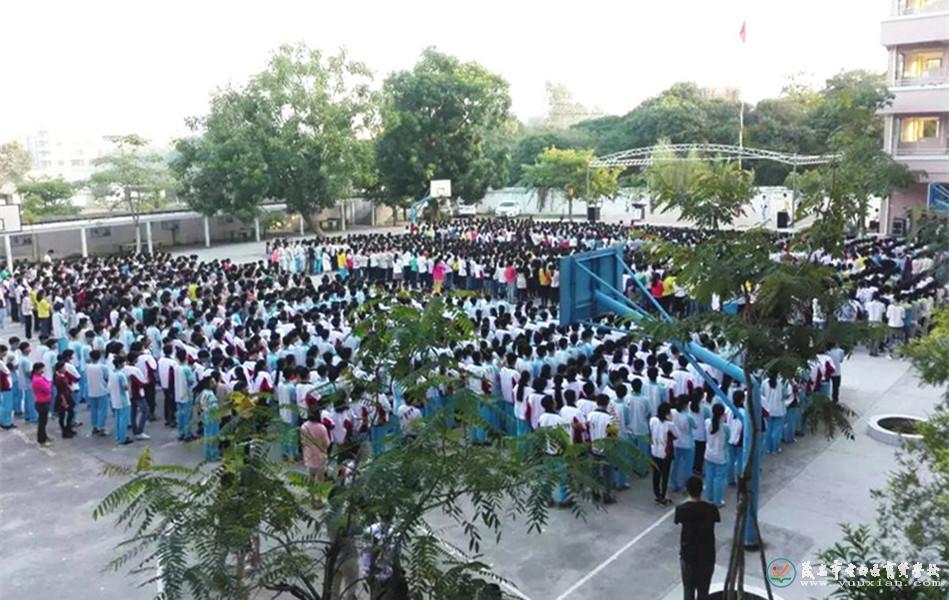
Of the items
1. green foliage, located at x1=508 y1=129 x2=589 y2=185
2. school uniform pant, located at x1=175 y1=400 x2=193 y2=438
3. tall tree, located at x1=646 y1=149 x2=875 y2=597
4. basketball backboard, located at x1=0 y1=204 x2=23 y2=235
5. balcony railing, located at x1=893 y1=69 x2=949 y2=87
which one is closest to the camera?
tall tree, located at x1=646 y1=149 x2=875 y2=597

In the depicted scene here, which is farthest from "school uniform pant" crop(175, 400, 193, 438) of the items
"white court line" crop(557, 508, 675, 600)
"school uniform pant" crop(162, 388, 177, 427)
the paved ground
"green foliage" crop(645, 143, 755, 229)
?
"green foliage" crop(645, 143, 755, 229)

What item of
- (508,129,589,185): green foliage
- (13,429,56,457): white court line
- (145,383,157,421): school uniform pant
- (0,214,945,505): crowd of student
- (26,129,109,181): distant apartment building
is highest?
(26,129,109,181): distant apartment building

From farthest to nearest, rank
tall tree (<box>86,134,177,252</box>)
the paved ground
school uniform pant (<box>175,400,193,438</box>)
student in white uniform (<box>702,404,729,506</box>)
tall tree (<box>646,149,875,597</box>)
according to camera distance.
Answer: tall tree (<box>86,134,177,252</box>)
school uniform pant (<box>175,400,193,438</box>)
student in white uniform (<box>702,404,729,506</box>)
the paved ground
tall tree (<box>646,149,875,597</box>)

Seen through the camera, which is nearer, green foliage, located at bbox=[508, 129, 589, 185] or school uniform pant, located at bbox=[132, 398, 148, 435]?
school uniform pant, located at bbox=[132, 398, 148, 435]

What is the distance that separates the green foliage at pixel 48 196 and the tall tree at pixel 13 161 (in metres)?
15.4

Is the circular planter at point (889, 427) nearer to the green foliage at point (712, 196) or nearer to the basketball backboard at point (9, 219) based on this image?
the green foliage at point (712, 196)

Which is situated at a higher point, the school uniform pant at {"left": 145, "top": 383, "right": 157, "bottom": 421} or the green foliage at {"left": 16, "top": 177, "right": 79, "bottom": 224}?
the green foliage at {"left": 16, "top": 177, "right": 79, "bottom": 224}

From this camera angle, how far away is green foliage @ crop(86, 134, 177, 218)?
103ft

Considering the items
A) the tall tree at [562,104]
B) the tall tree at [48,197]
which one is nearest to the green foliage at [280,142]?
the tall tree at [48,197]

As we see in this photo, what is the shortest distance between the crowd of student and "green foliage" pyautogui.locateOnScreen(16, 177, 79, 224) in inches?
692

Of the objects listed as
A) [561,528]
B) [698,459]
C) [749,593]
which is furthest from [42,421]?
[749,593]

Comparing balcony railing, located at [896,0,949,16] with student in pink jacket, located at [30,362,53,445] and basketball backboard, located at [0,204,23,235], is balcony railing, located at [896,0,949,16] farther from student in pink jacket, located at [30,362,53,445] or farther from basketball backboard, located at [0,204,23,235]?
basketball backboard, located at [0,204,23,235]

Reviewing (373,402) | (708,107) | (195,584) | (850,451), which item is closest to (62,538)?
(373,402)

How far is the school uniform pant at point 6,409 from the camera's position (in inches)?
458
